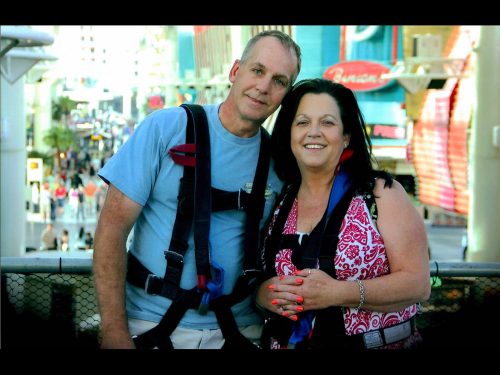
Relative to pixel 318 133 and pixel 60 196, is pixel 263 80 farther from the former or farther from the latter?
pixel 60 196

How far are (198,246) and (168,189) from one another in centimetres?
30

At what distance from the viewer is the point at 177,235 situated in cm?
295

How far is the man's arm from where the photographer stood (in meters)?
2.90

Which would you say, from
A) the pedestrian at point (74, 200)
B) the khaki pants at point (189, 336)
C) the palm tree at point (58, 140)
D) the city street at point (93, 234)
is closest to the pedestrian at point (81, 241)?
the city street at point (93, 234)

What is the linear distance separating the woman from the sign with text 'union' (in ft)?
110

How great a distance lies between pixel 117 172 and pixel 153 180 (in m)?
0.17

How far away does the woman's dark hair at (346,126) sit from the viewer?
3020mm

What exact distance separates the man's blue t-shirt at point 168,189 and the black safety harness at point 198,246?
0.14 ft

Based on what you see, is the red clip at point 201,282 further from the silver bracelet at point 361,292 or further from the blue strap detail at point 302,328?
the silver bracelet at point 361,292

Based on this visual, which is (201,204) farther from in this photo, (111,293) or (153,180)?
(111,293)

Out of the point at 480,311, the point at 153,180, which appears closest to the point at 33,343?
the point at 153,180

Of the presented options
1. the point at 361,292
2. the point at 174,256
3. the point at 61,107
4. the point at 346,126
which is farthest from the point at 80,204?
the point at 61,107

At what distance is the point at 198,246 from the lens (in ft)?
9.67

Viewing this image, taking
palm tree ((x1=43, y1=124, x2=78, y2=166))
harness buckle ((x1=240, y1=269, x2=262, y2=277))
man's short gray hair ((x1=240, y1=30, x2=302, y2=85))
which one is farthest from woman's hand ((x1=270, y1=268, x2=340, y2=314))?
palm tree ((x1=43, y1=124, x2=78, y2=166))
